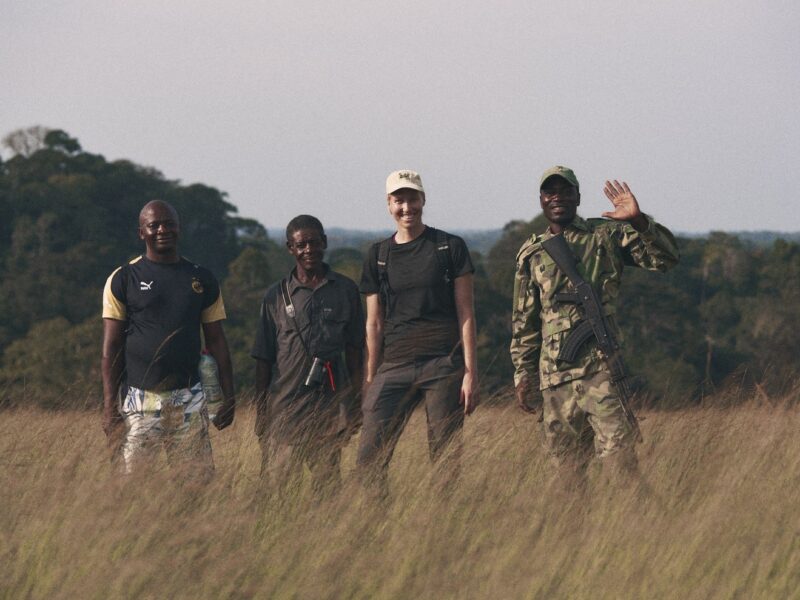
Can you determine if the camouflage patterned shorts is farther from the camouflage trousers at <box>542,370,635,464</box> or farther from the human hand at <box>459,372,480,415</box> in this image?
the camouflage trousers at <box>542,370,635,464</box>

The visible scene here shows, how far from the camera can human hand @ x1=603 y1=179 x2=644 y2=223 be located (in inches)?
185

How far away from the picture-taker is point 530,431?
523 cm

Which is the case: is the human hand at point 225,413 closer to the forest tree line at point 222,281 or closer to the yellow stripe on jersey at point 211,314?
the yellow stripe on jersey at point 211,314

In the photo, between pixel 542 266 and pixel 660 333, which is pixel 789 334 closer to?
pixel 660 333

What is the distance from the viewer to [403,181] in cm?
493

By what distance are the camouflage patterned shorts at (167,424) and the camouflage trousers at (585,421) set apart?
1.37 m

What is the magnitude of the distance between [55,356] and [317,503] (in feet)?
112

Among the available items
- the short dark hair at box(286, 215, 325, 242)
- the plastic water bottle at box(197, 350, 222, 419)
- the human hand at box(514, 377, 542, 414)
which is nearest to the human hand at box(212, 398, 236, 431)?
the plastic water bottle at box(197, 350, 222, 419)

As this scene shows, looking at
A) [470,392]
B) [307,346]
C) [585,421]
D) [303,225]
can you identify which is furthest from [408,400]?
[303,225]

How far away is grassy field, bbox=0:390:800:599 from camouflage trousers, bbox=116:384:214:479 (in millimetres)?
146

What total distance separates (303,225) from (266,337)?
1.73 feet

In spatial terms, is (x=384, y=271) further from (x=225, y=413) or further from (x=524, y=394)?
(x=225, y=413)

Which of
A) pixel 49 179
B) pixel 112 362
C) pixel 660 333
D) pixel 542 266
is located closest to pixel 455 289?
pixel 542 266

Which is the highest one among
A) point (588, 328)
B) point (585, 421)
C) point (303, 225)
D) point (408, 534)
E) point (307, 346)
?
point (303, 225)
